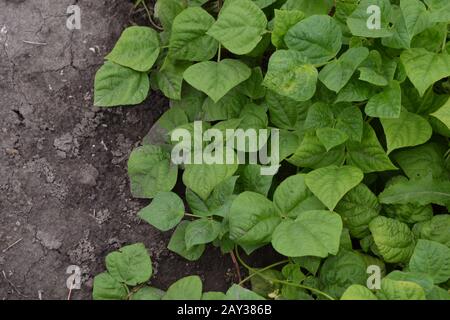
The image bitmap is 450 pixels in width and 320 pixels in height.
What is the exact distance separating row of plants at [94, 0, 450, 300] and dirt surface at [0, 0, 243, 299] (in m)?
0.11

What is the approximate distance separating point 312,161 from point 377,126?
27cm

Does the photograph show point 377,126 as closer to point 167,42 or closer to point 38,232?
point 167,42

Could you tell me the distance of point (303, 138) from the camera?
2.02 meters

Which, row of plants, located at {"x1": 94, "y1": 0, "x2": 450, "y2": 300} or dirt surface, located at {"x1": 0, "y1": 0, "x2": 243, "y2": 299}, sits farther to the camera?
dirt surface, located at {"x1": 0, "y1": 0, "x2": 243, "y2": 299}

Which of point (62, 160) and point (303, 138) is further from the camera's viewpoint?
point (62, 160)

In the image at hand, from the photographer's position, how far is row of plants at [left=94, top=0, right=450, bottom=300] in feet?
6.18

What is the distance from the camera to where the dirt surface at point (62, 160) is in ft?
6.76

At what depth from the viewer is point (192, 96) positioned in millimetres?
2150

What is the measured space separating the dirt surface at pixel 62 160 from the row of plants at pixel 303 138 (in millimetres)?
113

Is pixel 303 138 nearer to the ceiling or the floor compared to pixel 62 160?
nearer to the ceiling

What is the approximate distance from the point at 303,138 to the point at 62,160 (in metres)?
0.77

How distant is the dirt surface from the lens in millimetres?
2061
